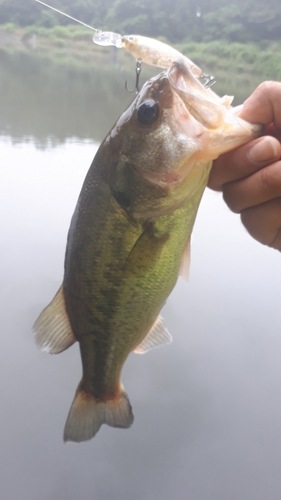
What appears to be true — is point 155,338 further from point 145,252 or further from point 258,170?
point 258,170

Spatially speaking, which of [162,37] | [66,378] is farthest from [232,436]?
[162,37]

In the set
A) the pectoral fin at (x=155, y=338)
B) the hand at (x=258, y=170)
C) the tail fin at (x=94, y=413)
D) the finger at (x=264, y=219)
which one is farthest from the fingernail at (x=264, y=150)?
the tail fin at (x=94, y=413)

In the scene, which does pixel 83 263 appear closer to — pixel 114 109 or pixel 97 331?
pixel 97 331

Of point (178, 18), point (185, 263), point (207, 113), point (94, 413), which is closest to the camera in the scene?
point (207, 113)

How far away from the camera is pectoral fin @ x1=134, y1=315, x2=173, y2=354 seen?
129 cm

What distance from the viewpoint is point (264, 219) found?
1.16m

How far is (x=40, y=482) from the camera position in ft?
6.58

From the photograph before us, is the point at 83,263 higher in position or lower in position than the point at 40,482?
higher

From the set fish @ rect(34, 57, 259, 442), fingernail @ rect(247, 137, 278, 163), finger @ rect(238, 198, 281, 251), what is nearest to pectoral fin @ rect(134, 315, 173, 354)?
fish @ rect(34, 57, 259, 442)

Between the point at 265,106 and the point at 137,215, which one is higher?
the point at 265,106

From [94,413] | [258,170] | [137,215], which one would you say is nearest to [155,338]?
[94,413]

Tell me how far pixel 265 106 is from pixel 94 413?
1.04 metres

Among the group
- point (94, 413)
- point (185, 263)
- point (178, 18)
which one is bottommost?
point (94, 413)

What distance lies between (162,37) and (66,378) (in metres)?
3.69
